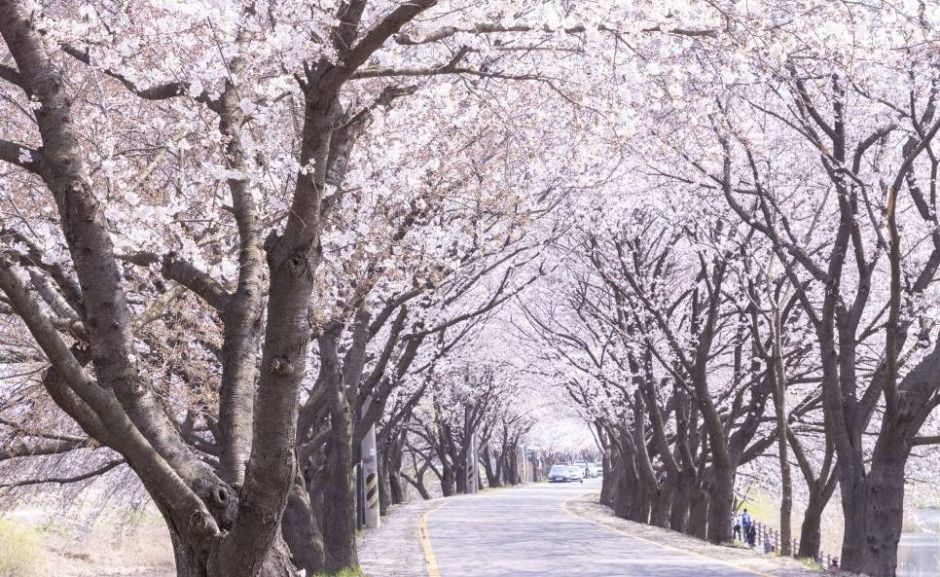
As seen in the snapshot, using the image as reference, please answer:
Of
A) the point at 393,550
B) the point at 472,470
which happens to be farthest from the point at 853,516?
the point at 472,470

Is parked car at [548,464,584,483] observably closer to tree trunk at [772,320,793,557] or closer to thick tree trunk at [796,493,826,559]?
thick tree trunk at [796,493,826,559]

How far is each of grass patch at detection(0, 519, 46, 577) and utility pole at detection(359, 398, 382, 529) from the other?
703cm

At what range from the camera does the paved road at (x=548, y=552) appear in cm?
1522

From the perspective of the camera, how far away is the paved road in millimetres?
15219

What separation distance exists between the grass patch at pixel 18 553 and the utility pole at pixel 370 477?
277 inches

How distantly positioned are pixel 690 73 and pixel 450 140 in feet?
17.0

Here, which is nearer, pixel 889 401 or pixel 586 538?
pixel 889 401

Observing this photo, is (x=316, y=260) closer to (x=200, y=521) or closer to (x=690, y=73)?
(x=200, y=521)

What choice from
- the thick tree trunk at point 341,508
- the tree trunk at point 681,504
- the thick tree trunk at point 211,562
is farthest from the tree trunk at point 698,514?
the thick tree trunk at point 211,562

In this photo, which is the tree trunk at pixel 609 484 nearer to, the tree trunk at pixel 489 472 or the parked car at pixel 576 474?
the tree trunk at pixel 489 472

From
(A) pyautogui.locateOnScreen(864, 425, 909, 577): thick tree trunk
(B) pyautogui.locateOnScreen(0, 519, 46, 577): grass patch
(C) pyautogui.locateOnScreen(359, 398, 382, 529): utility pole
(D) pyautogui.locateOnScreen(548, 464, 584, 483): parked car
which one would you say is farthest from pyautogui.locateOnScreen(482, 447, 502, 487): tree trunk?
(A) pyautogui.locateOnScreen(864, 425, 909, 577): thick tree trunk

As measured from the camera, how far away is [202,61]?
8.09 m

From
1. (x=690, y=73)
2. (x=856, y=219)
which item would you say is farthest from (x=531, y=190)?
(x=690, y=73)

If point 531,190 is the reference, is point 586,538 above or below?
below
